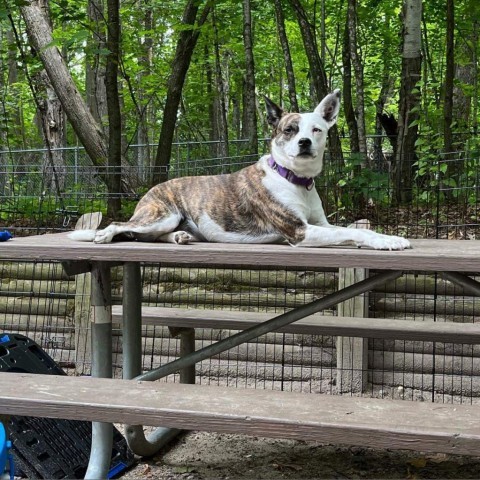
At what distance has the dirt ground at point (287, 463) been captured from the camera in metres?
3.69

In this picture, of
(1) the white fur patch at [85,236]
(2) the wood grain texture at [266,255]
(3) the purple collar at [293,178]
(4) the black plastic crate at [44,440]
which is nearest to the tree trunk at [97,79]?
(4) the black plastic crate at [44,440]

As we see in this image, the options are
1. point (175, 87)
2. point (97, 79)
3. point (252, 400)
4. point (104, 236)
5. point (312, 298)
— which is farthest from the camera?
point (97, 79)

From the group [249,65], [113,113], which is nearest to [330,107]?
[113,113]

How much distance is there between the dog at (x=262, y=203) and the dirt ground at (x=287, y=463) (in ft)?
4.52

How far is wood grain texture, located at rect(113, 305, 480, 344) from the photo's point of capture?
3822 millimetres

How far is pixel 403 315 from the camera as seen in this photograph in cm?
520

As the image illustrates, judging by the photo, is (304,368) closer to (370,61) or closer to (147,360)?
(147,360)

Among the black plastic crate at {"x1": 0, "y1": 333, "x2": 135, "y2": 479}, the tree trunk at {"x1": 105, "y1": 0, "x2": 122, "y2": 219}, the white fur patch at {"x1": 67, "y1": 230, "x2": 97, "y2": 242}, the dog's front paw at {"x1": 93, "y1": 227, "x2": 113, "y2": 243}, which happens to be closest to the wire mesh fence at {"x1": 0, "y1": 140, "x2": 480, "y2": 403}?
the tree trunk at {"x1": 105, "y1": 0, "x2": 122, "y2": 219}

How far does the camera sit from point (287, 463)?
12.7ft

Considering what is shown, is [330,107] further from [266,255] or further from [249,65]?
[249,65]

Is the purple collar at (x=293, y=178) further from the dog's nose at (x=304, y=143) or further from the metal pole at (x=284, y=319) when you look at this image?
the metal pole at (x=284, y=319)

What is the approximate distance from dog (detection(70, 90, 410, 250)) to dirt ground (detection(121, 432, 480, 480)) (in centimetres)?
138

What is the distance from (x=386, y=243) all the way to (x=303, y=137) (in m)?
0.74

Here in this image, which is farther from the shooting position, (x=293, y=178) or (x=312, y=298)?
(x=312, y=298)
